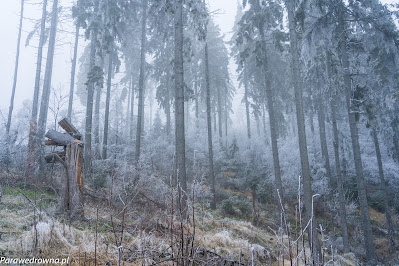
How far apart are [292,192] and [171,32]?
1270cm

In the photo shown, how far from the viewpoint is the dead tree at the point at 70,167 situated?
5.61 m

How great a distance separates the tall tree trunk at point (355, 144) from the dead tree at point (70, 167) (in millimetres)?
10763

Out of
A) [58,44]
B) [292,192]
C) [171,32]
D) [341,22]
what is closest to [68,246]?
[171,32]

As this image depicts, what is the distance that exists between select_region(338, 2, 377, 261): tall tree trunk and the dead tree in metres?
10.8

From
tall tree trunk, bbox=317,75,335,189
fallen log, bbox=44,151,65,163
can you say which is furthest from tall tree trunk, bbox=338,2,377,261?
fallen log, bbox=44,151,65,163

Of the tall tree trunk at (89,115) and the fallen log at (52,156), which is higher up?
the tall tree trunk at (89,115)

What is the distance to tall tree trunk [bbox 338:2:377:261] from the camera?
1032 cm

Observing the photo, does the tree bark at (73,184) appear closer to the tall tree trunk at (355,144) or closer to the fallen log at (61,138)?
the fallen log at (61,138)

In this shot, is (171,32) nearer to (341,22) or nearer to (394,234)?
(341,22)

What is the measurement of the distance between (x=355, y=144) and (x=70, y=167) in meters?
11.0

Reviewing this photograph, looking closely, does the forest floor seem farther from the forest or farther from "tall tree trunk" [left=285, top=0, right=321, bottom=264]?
"tall tree trunk" [left=285, top=0, right=321, bottom=264]

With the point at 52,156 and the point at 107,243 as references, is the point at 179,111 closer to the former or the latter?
the point at 52,156

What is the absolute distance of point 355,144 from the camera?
10969 millimetres

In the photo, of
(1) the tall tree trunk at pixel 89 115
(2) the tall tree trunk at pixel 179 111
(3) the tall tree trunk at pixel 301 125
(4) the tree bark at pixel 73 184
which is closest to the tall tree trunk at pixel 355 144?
(3) the tall tree trunk at pixel 301 125
